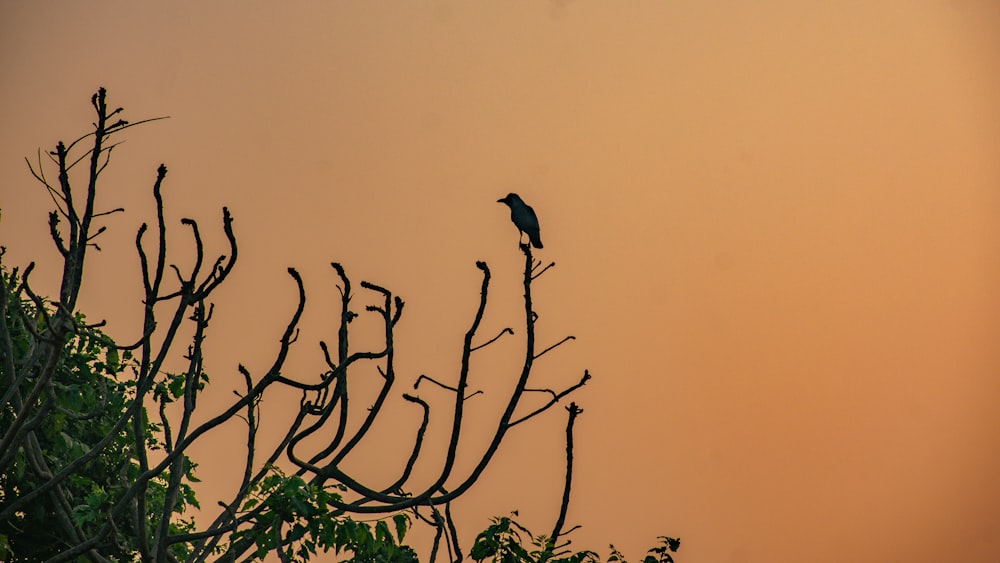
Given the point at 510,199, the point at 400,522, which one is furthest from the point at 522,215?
the point at 400,522

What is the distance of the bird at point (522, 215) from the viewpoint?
12.4 metres

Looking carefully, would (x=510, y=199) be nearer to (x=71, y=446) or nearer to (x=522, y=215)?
(x=522, y=215)

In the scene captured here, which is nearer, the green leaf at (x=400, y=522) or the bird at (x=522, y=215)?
the green leaf at (x=400, y=522)

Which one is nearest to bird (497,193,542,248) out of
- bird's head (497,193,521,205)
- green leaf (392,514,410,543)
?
bird's head (497,193,521,205)

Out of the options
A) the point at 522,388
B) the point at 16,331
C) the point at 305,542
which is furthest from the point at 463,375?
the point at 16,331

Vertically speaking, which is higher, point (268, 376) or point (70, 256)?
point (70, 256)

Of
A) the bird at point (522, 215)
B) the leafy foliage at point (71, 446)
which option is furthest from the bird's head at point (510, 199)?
the leafy foliage at point (71, 446)

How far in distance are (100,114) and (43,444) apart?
7.03 meters

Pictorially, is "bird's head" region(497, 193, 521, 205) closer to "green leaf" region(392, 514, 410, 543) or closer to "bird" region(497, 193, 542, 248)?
"bird" region(497, 193, 542, 248)

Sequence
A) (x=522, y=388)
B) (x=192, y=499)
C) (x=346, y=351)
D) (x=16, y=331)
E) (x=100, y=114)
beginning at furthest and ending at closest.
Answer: (x=192, y=499) < (x=16, y=331) < (x=346, y=351) < (x=522, y=388) < (x=100, y=114)

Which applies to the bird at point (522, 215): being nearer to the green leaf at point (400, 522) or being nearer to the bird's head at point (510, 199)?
the bird's head at point (510, 199)

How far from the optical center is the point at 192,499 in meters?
14.4

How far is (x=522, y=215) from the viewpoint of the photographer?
1237 centimetres

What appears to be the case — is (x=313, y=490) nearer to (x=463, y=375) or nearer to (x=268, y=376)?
(x=268, y=376)
